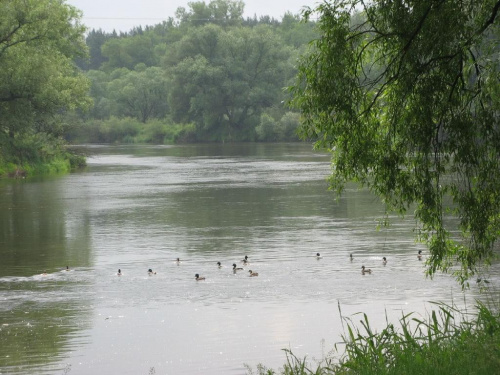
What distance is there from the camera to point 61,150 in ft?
233

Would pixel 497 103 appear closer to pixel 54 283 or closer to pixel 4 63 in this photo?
pixel 54 283

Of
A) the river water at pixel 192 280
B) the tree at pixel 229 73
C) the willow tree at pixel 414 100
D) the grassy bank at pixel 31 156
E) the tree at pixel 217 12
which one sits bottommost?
the river water at pixel 192 280

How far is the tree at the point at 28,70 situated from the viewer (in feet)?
187

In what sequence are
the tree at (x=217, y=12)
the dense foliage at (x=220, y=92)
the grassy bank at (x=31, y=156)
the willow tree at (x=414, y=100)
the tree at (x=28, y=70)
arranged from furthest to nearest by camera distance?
the tree at (x=217, y=12) < the dense foliage at (x=220, y=92) < the grassy bank at (x=31, y=156) < the tree at (x=28, y=70) < the willow tree at (x=414, y=100)

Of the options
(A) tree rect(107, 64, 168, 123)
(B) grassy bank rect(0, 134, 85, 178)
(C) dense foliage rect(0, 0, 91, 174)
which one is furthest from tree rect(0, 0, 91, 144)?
(A) tree rect(107, 64, 168, 123)

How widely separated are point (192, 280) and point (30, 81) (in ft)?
119

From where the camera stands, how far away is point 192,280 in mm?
24859

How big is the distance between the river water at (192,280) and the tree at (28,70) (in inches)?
367

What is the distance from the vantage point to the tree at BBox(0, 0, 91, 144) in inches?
2248

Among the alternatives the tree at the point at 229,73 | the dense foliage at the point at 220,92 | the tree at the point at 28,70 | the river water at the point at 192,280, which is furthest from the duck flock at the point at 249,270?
the tree at the point at 229,73

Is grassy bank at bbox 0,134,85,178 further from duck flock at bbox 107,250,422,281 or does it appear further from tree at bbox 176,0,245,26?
tree at bbox 176,0,245,26

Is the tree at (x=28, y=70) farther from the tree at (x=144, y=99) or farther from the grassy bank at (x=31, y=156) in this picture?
the tree at (x=144, y=99)

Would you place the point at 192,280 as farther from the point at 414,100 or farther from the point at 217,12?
the point at 217,12

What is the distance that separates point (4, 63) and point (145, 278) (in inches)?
1421
